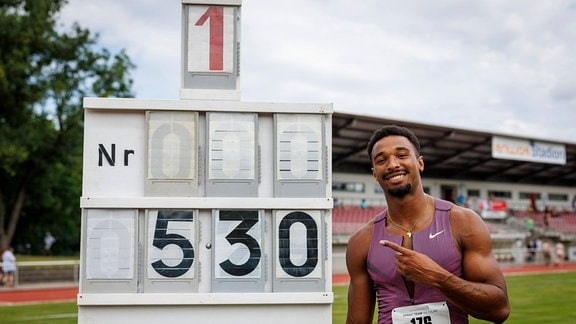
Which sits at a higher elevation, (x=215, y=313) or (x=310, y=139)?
(x=310, y=139)

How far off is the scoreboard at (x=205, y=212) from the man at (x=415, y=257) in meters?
1.18

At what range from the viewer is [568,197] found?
50750mm

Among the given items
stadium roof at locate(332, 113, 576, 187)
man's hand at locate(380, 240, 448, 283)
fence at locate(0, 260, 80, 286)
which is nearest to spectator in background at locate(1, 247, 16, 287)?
fence at locate(0, 260, 80, 286)

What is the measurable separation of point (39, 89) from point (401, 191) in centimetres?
2610

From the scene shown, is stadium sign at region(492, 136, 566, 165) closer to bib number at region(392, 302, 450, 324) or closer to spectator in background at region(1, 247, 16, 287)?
spectator in background at region(1, 247, 16, 287)

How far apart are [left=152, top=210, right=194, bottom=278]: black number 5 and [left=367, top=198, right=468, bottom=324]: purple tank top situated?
5.39 ft

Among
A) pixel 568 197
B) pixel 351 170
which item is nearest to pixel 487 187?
pixel 568 197

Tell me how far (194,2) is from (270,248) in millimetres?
1946

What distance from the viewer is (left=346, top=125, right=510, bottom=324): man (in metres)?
2.97

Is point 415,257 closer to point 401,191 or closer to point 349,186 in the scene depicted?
point 401,191

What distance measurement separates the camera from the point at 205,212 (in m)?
4.64

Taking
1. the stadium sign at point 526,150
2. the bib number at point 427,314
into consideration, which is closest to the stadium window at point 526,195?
the stadium sign at point 526,150

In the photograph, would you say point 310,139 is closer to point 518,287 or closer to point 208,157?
point 208,157

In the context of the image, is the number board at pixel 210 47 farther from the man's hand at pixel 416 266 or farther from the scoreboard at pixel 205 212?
the man's hand at pixel 416 266
